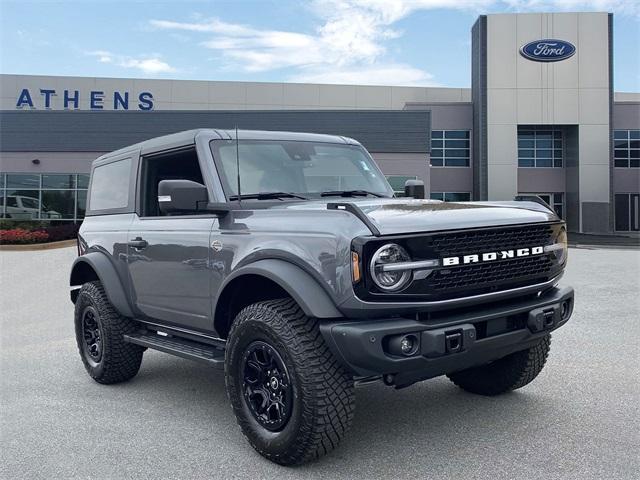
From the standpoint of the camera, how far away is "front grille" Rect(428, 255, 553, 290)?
320 centimetres

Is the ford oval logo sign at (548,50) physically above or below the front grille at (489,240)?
above

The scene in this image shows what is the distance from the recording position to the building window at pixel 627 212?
34.2m

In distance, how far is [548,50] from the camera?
32719 mm

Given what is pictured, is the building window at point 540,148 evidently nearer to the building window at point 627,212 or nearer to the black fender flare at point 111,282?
the building window at point 627,212

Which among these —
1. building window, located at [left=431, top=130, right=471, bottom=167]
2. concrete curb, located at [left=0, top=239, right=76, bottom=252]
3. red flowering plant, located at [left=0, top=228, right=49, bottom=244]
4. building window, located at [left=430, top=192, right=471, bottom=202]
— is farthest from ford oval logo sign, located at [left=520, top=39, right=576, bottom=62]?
red flowering plant, located at [left=0, top=228, right=49, bottom=244]

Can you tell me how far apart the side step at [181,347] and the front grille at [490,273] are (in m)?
1.60

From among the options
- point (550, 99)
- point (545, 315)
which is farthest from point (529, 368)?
point (550, 99)

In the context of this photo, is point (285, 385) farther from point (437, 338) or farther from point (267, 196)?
point (267, 196)

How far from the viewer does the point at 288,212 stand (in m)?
3.56

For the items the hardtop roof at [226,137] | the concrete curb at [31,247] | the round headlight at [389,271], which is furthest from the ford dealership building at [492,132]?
the round headlight at [389,271]

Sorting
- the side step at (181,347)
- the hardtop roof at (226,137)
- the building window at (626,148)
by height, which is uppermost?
the building window at (626,148)

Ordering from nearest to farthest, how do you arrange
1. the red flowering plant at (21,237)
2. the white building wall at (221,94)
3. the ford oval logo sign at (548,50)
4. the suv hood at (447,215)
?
the suv hood at (447,215) → the red flowering plant at (21,237) → the ford oval logo sign at (548,50) → the white building wall at (221,94)

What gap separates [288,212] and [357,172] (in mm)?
1584

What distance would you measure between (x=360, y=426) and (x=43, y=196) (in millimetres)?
28886
